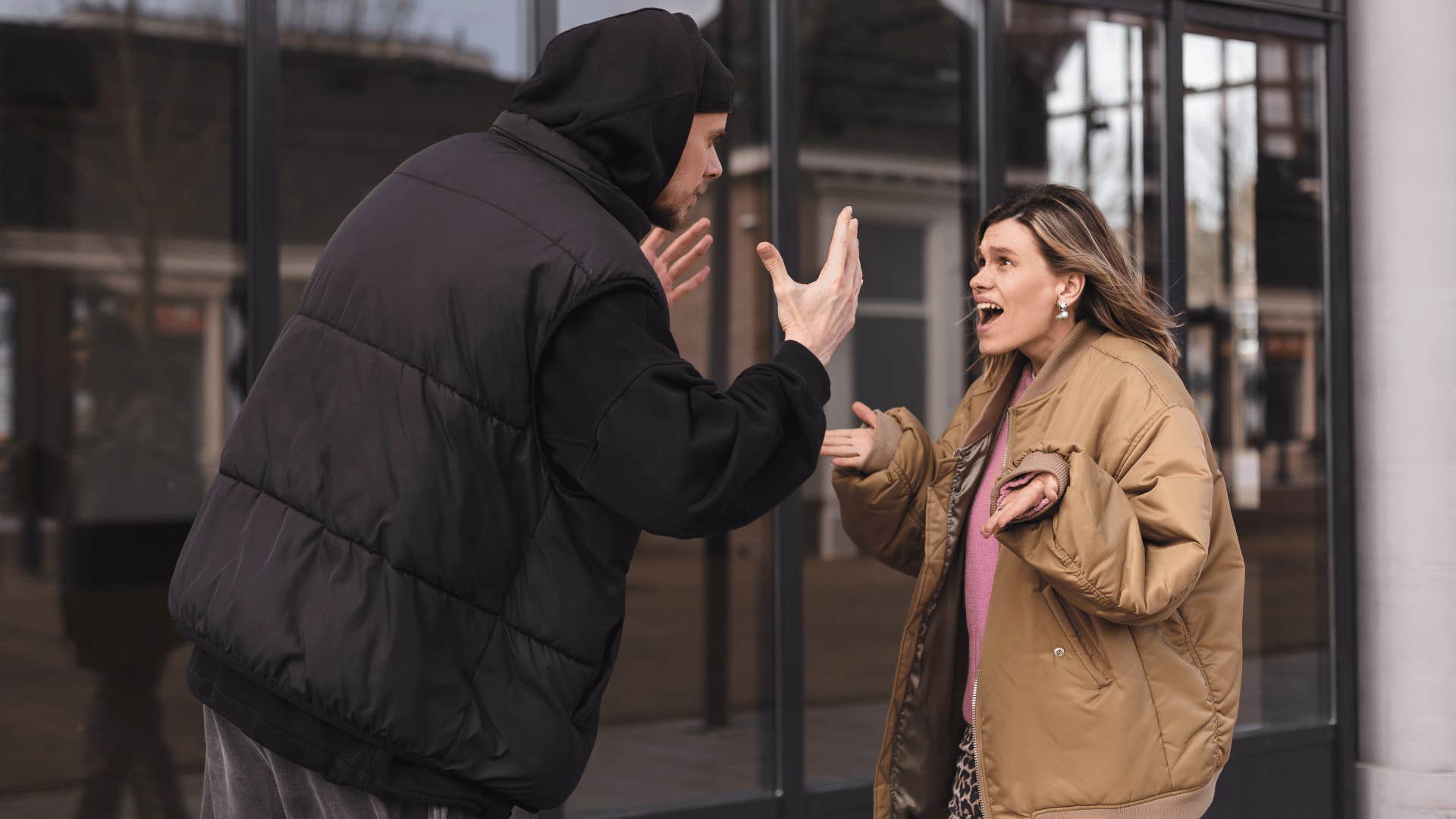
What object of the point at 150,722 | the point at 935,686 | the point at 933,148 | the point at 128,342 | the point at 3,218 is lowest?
the point at 150,722

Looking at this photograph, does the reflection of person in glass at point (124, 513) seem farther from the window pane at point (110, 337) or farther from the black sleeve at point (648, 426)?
the black sleeve at point (648, 426)

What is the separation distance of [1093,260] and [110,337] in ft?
17.5

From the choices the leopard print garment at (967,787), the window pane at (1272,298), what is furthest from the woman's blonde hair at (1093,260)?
the window pane at (1272,298)

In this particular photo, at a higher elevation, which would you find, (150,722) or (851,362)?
(851,362)

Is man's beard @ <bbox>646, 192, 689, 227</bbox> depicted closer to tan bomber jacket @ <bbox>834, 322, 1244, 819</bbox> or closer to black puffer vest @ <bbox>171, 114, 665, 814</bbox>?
black puffer vest @ <bbox>171, 114, 665, 814</bbox>

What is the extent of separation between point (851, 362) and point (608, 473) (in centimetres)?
669

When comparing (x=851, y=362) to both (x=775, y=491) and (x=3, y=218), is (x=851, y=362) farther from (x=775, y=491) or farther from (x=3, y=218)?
(x=775, y=491)

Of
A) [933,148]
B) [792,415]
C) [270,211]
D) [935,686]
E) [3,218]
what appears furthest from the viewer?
[933,148]

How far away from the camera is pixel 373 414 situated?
1804 mm

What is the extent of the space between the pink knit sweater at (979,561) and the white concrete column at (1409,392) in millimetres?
3042

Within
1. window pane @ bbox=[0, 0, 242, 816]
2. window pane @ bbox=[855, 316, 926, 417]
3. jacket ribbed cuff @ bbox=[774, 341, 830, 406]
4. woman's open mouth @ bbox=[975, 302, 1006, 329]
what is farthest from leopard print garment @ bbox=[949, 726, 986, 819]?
window pane @ bbox=[855, 316, 926, 417]

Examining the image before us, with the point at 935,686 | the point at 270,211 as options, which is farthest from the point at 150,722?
the point at 935,686

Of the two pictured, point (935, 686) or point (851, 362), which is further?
point (851, 362)

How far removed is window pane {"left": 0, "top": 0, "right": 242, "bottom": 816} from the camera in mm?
6039
